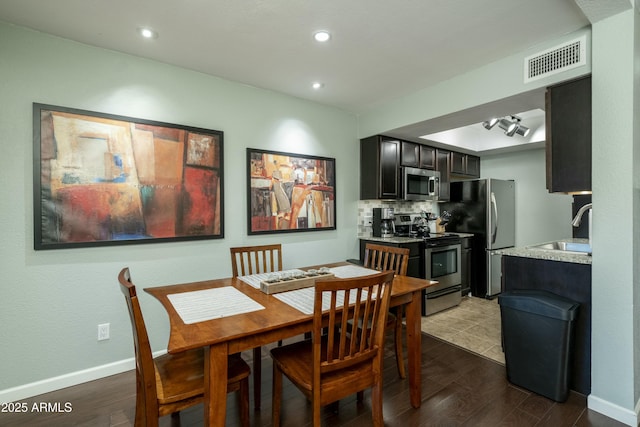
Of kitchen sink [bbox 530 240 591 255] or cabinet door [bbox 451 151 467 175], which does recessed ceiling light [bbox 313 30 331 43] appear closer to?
kitchen sink [bbox 530 240 591 255]

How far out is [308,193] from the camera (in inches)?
139

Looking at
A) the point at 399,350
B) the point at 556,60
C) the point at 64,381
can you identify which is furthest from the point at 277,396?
the point at 556,60

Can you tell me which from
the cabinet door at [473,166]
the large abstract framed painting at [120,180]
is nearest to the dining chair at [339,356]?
the large abstract framed painting at [120,180]

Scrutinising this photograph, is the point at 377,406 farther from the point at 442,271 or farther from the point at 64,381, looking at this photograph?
the point at 442,271

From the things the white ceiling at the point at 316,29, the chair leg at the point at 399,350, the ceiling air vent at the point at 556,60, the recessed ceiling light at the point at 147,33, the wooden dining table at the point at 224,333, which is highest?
the white ceiling at the point at 316,29

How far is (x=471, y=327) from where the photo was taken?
3.28 metres

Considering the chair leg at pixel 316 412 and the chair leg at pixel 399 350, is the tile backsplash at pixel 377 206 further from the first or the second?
the chair leg at pixel 316 412

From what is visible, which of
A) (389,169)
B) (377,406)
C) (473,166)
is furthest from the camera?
(473,166)

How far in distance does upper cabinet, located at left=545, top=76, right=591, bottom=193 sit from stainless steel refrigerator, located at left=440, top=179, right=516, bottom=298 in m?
2.18

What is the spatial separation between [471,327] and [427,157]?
2.29 metres

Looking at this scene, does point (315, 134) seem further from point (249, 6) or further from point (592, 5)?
point (592, 5)

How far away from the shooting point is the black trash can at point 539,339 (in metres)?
1.98

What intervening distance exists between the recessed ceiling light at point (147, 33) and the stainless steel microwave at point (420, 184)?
3.01 m

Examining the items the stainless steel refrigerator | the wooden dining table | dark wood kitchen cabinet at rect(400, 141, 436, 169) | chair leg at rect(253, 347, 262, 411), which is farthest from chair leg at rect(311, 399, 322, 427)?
the stainless steel refrigerator
